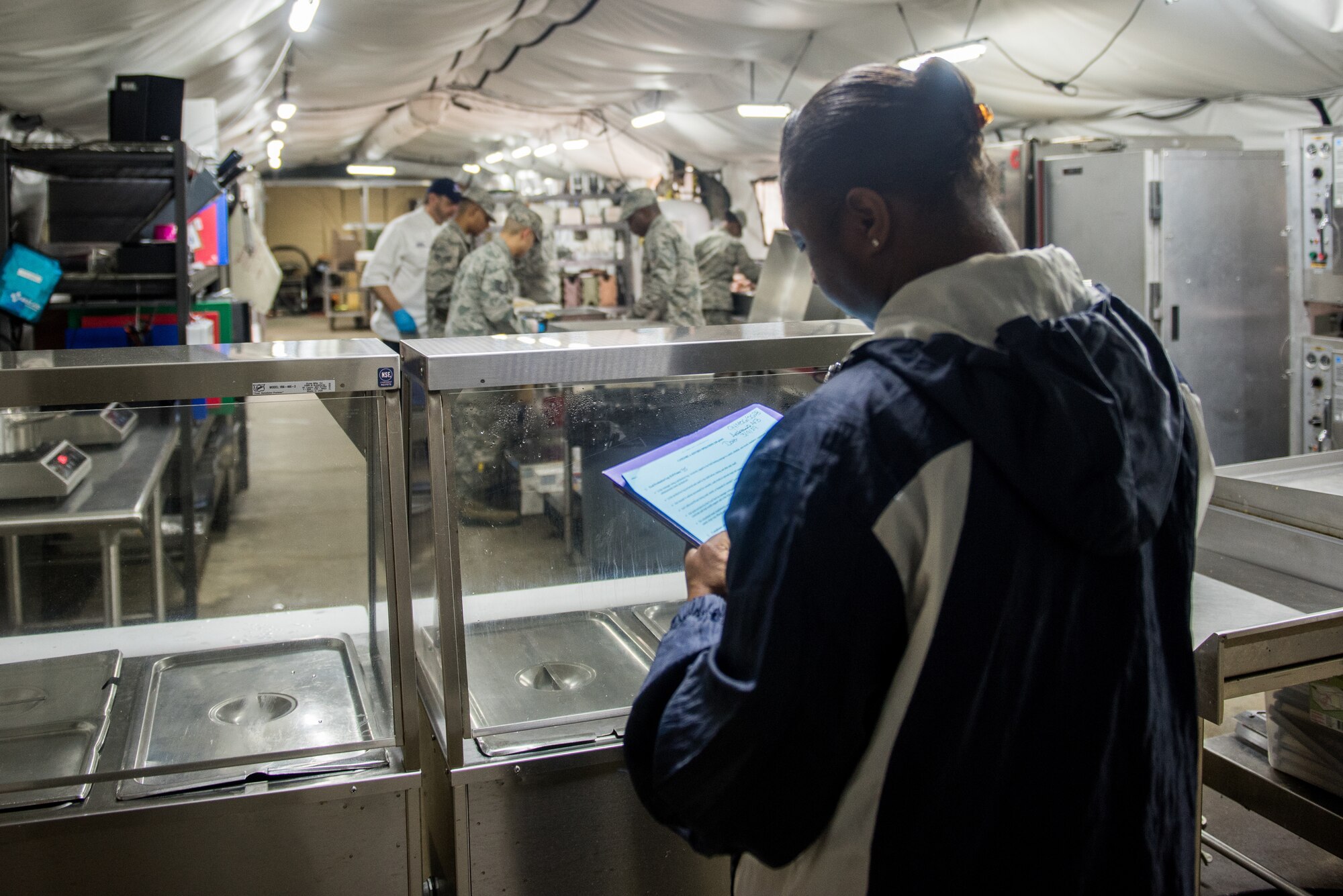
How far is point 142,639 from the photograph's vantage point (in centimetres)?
191

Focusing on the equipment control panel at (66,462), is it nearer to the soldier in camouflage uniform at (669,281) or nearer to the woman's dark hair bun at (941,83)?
the woman's dark hair bun at (941,83)

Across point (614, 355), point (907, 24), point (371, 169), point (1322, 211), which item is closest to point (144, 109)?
point (614, 355)

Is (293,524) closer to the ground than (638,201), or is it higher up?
closer to the ground

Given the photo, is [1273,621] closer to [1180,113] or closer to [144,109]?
[144,109]

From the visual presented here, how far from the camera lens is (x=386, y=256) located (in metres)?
7.29

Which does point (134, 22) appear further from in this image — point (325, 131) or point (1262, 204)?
point (325, 131)

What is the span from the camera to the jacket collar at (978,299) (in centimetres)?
91

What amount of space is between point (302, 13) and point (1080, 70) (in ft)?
14.9

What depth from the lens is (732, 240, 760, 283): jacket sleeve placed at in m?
8.02

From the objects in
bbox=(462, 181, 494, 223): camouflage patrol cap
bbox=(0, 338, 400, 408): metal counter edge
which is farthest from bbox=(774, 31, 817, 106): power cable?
bbox=(0, 338, 400, 408): metal counter edge

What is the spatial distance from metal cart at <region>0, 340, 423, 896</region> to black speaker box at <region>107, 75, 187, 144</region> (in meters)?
2.88

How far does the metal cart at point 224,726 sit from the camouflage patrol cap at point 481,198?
4.68 metres

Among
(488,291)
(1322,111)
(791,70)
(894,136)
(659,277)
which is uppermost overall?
(791,70)

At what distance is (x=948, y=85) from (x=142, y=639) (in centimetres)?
171
